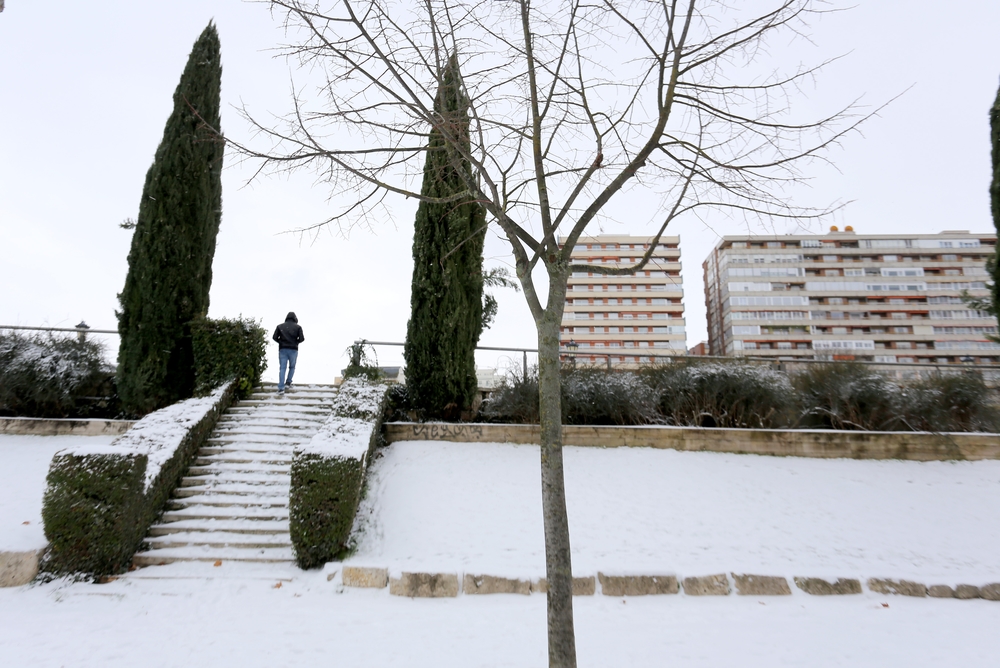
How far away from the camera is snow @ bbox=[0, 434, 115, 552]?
220 inches

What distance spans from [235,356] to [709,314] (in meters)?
72.1

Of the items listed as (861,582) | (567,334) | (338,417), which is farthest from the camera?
(567,334)

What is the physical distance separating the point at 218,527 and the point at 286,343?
14.0 ft

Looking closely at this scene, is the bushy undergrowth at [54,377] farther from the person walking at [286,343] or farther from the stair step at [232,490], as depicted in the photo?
the stair step at [232,490]

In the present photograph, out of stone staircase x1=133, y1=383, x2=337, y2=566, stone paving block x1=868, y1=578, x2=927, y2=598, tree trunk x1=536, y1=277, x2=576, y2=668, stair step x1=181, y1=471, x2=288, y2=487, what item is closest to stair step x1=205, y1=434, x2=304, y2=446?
stone staircase x1=133, y1=383, x2=337, y2=566

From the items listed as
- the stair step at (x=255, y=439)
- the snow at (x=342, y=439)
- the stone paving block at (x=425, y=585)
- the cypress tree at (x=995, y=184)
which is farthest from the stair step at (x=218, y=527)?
the cypress tree at (x=995, y=184)

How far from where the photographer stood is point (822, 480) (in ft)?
25.6

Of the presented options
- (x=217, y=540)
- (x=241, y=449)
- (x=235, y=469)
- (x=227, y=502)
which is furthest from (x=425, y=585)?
(x=241, y=449)

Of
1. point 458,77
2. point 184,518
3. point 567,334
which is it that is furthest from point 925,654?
point 567,334

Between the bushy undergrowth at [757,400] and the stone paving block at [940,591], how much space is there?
386 centimetres

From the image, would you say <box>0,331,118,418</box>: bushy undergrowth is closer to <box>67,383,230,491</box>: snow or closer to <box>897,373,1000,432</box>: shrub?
<box>67,383,230,491</box>: snow

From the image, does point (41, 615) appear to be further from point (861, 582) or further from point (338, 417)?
point (861, 582)

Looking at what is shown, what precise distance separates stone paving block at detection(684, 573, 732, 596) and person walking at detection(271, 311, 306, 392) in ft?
24.9

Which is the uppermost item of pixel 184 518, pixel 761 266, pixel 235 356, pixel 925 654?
pixel 761 266
